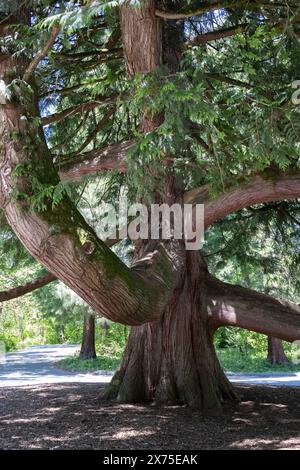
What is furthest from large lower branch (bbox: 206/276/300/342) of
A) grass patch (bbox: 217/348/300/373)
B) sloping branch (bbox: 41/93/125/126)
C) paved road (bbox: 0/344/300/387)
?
grass patch (bbox: 217/348/300/373)

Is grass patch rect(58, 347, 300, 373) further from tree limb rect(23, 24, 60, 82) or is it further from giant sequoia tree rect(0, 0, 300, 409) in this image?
tree limb rect(23, 24, 60, 82)

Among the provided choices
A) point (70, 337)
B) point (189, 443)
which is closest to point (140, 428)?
point (189, 443)

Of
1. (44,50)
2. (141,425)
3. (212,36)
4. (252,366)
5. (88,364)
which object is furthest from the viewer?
(252,366)

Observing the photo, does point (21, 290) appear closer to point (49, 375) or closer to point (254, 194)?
point (254, 194)

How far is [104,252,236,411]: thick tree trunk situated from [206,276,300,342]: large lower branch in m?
0.21

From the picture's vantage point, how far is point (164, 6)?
20.9 ft

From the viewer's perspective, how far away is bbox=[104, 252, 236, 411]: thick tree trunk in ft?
26.8

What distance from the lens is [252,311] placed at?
777cm

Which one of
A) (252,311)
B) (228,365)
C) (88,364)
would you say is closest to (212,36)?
(252,311)

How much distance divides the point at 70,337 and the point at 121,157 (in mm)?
37081

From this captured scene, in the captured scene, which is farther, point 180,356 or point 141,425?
point 180,356

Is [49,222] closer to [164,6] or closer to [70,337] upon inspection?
[164,6]

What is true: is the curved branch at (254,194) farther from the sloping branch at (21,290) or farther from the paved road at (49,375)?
the paved road at (49,375)

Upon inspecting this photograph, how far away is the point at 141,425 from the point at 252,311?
226 centimetres
